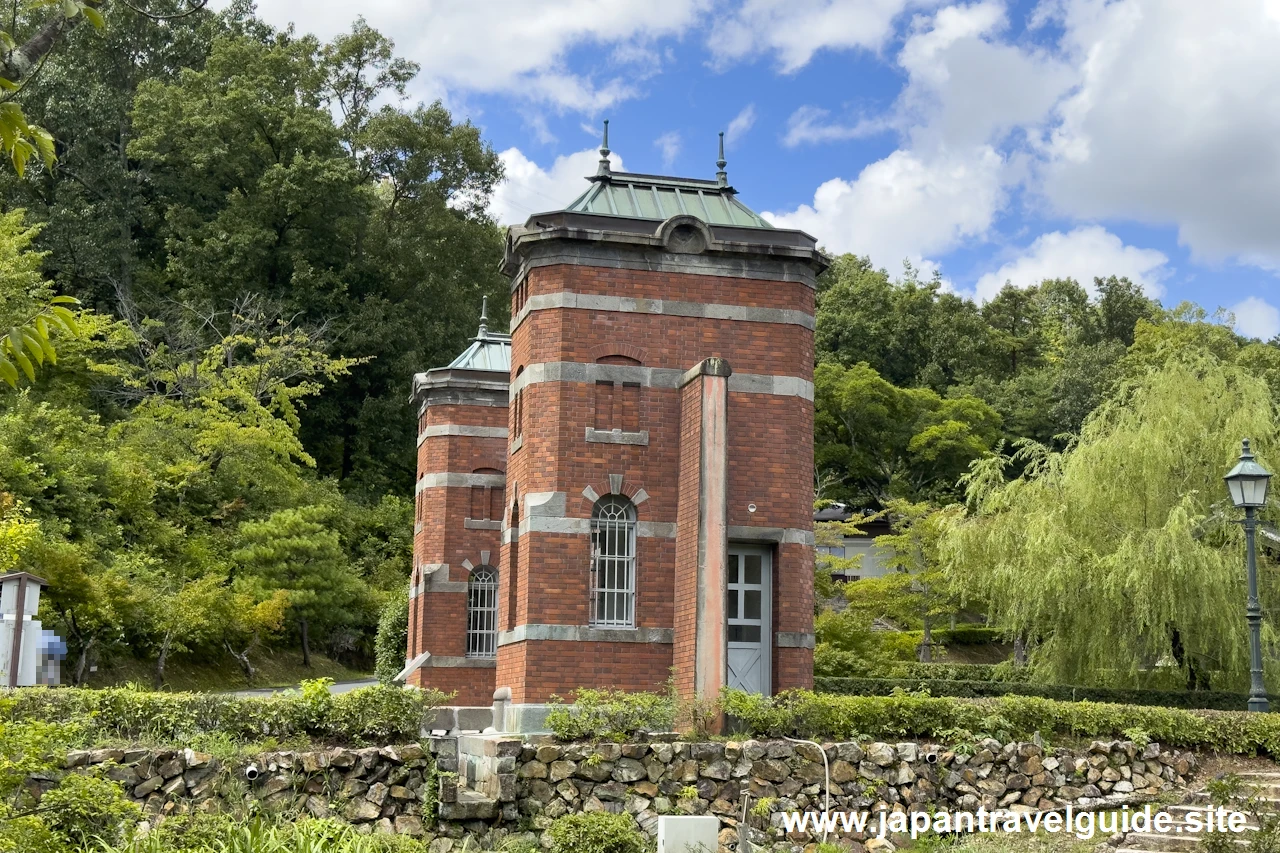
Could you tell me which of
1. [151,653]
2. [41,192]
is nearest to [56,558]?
[151,653]

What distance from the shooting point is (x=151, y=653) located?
3038cm

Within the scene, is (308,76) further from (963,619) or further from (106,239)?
(963,619)

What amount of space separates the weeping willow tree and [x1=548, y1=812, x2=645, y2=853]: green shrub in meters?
12.4

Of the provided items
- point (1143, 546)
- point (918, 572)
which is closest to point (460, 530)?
point (1143, 546)

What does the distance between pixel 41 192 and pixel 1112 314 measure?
161ft

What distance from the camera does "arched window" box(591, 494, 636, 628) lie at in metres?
18.7

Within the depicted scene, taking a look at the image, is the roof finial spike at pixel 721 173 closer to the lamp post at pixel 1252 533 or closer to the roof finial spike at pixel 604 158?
Answer: the roof finial spike at pixel 604 158

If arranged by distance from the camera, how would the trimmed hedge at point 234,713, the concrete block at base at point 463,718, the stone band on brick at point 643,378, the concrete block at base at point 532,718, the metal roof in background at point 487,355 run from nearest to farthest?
the trimmed hedge at point 234,713 < the concrete block at base at point 532,718 < the stone band on brick at point 643,378 < the concrete block at base at point 463,718 < the metal roof in background at point 487,355

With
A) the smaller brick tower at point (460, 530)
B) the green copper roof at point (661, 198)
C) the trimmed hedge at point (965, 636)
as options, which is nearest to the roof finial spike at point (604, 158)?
the green copper roof at point (661, 198)

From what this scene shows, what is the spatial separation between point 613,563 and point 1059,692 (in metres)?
9.10

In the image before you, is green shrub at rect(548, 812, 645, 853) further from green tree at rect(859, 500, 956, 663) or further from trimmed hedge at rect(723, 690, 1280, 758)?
green tree at rect(859, 500, 956, 663)

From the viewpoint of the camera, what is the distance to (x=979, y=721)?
15719 mm

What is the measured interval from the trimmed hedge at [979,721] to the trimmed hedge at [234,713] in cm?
404

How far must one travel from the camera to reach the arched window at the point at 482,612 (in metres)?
27.6
